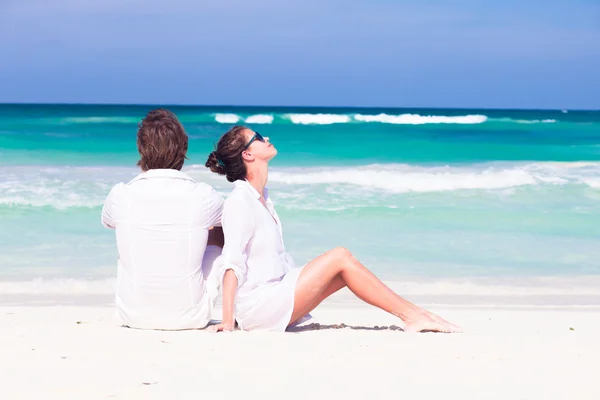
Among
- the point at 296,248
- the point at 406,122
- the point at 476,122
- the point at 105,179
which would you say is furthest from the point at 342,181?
the point at 476,122

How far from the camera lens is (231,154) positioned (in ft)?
13.5

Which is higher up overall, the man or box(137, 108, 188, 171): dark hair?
box(137, 108, 188, 171): dark hair

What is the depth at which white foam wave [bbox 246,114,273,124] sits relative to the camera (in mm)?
37031

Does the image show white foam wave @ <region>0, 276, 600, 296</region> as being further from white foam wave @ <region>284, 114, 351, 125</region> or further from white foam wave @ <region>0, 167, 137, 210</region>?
white foam wave @ <region>284, 114, 351, 125</region>

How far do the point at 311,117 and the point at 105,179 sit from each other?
24158mm

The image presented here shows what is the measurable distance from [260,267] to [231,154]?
61 centimetres

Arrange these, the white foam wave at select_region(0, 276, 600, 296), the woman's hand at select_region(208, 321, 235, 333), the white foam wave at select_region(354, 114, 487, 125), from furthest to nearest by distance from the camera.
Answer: the white foam wave at select_region(354, 114, 487, 125), the white foam wave at select_region(0, 276, 600, 296), the woman's hand at select_region(208, 321, 235, 333)

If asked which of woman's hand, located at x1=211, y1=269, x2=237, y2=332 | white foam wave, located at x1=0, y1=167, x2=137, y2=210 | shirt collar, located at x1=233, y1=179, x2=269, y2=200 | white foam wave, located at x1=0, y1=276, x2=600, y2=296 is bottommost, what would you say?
white foam wave, located at x1=0, y1=167, x2=137, y2=210

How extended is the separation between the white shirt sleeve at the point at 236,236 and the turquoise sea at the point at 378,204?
2817 mm

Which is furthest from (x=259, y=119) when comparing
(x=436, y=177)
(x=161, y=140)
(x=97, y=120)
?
(x=161, y=140)

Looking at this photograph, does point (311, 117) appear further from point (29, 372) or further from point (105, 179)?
point (29, 372)

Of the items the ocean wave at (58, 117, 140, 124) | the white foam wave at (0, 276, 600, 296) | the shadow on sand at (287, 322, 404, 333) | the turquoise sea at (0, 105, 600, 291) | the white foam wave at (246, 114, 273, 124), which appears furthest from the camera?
the white foam wave at (246, 114, 273, 124)

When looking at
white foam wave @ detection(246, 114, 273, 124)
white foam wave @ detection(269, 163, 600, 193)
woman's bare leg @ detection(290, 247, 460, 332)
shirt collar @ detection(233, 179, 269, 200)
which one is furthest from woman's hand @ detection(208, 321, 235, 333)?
white foam wave @ detection(246, 114, 273, 124)

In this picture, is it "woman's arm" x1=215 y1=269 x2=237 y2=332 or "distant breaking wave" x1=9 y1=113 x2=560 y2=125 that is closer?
"woman's arm" x1=215 y1=269 x2=237 y2=332
